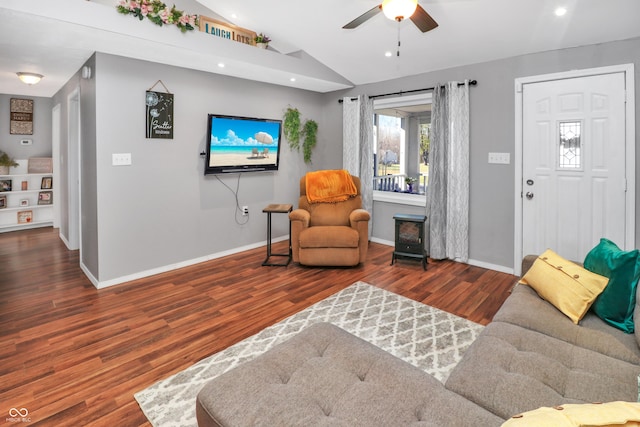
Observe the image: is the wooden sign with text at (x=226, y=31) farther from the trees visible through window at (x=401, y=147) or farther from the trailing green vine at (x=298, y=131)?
the trees visible through window at (x=401, y=147)

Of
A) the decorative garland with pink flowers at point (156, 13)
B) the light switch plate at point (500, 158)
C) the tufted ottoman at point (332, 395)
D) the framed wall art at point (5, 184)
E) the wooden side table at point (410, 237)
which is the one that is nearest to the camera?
the tufted ottoman at point (332, 395)

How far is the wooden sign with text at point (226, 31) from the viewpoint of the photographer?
3.72 metres

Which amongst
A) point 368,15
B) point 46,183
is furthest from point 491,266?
point 46,183

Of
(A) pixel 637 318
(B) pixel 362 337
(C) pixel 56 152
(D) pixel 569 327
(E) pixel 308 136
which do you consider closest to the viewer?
(A) pixel 637 318

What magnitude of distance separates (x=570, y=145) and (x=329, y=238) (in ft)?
8.67

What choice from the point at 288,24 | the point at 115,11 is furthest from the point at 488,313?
the point at 115,11

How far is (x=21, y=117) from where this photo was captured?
5.99 m

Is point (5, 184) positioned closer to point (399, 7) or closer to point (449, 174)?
point (399, 7)

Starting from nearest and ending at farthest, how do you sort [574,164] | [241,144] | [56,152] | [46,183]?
[574,164] → [241,144] → [56,152] → [46,183]

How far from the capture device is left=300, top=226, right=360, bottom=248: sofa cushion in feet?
13.2

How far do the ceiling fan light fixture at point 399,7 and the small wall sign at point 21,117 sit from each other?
6.53 metres

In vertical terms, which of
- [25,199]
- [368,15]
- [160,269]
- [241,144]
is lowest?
[160,269]

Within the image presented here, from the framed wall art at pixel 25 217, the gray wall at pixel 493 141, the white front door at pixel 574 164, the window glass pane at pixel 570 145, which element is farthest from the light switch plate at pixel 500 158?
the framed wall art at pixel 25 217

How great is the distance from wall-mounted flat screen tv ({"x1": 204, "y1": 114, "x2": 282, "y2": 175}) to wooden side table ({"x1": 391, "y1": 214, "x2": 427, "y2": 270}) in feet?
6.63
